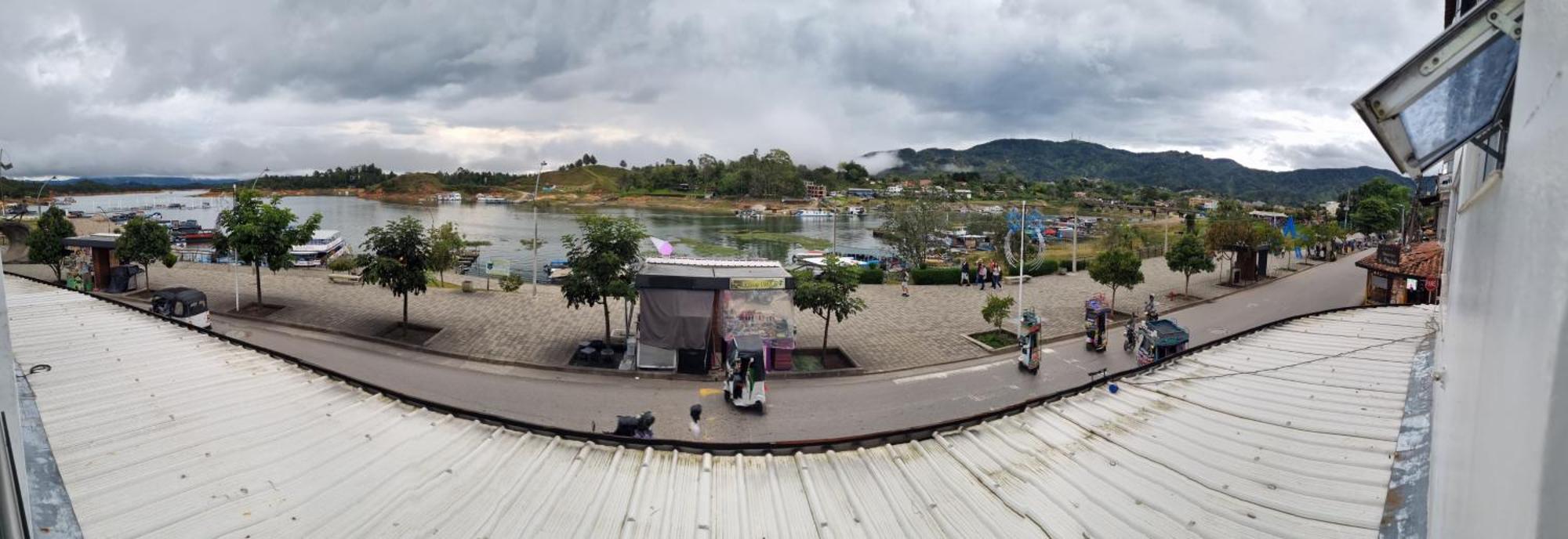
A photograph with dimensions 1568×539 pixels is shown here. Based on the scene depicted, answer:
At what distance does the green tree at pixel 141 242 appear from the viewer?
1847 centimetres

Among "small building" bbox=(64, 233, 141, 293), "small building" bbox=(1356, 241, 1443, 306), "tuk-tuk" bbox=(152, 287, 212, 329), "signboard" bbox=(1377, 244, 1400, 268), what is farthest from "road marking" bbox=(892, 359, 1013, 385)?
"small building" bbox=(64, 233, 141, 293)

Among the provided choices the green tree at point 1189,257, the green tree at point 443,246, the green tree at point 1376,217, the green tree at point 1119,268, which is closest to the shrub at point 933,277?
the green tree at point 1119,268

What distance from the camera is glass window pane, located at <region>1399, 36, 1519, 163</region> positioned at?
6.10 ft

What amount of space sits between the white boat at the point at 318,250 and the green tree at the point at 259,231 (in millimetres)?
16017

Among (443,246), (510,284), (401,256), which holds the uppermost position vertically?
(401,256)

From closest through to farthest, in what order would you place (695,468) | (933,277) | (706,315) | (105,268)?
1. (695,468)
2. (706,315)
3. (105,268)
4. (933,277)

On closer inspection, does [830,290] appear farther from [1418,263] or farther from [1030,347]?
[1418,263]

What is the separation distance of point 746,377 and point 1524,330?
10.7 metres

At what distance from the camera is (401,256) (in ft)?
50.9

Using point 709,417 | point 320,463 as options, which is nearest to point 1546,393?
point 320,463

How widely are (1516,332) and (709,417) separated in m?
10.5

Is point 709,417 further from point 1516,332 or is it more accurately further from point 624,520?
point 1516,332

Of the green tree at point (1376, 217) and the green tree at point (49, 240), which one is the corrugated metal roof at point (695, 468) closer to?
the green tree at point (49, 240)

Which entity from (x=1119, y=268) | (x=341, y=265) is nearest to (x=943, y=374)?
(x=1119, y=268)
